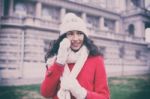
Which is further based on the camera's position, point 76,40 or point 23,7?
point 23,7

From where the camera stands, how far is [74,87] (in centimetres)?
105

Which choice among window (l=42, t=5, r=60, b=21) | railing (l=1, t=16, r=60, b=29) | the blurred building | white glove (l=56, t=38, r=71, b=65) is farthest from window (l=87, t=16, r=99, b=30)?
white glove (l=56, t=38, r=71, b=65)

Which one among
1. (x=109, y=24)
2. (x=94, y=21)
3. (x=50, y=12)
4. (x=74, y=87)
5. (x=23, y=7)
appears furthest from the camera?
(x=109, y=24)

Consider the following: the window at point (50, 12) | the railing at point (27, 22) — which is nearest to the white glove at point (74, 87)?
the railing at point (27, 22)

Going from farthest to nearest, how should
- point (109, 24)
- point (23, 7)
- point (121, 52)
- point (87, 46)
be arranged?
point (109, 24) < point (23, 7) < point (121, 52) < point (87, 46)

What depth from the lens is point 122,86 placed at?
14.4 ft

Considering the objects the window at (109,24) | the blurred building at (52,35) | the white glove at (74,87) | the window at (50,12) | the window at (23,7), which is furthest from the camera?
the window at (109,24)

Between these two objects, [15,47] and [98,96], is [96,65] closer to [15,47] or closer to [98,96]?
[98,96]

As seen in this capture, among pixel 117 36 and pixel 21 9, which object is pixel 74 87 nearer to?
pixel 117 36

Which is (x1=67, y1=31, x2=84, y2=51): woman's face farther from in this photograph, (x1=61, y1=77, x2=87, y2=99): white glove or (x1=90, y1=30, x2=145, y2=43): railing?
(x1=90, y1=30, x2=145, y2=43): railing

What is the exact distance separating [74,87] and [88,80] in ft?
0.28

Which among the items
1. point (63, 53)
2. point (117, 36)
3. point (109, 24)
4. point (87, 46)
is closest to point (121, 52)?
point (117, 36)

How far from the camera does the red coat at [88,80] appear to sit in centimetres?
108

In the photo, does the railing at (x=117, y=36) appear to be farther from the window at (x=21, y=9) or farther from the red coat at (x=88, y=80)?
the red coat at (x=88, y=80)
